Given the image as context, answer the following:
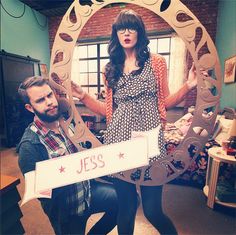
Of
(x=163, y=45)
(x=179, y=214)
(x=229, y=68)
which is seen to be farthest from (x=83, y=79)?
(x=179, y=214)

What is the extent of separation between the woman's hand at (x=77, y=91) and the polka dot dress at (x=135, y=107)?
0.11m

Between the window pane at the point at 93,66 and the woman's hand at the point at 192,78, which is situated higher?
the window pane at the point at 93,66

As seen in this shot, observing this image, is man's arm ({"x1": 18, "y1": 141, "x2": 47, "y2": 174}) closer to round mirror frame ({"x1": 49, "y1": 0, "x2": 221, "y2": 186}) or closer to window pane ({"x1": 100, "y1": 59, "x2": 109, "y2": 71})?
round mirror frame ({"x1": 49, "y1": 0, "x2": 221, "y2": 186})

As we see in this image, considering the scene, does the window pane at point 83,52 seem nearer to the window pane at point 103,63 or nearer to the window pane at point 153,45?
the window pane at point 103,63

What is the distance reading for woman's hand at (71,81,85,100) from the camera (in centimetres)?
55

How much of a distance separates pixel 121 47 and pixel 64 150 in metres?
0.35

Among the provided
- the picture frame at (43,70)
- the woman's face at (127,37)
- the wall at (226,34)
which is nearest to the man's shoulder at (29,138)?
the picture frame at (43,70)

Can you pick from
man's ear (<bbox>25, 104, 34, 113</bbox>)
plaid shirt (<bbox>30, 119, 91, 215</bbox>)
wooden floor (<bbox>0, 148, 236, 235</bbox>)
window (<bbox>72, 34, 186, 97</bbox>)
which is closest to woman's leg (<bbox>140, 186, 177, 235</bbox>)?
wooden floor (<bbox>0, 148, 236, 235</bbox>)

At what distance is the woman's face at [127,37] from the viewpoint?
489mm

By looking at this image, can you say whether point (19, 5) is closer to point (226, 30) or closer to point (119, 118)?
Answer: point (119, 118)

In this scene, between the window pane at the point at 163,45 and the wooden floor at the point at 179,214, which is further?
the wooden floor at the point at 179,214

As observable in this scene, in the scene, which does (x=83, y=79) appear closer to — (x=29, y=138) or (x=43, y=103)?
(x=43, y=103)

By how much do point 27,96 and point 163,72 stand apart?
41cm

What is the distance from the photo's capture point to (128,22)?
0.49 m
